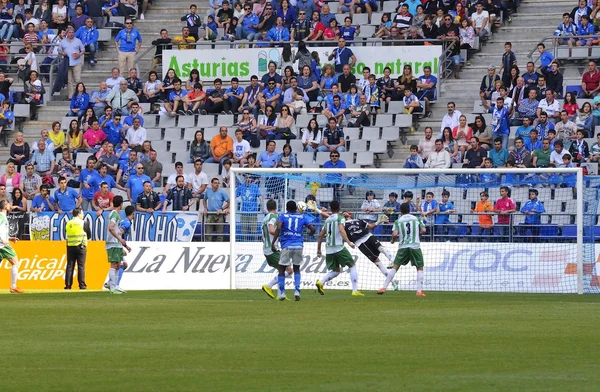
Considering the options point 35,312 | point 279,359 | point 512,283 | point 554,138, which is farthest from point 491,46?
point 279,359

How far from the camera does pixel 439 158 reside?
3091cm

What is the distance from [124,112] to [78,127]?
1502 mm

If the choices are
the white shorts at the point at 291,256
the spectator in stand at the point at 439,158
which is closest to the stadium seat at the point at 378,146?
the spectator in stand at the point at 439,158

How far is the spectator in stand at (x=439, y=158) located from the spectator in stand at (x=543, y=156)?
2.19 meters

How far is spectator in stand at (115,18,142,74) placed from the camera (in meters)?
38.3

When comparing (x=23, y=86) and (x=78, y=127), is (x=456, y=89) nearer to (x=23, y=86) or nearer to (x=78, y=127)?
(x=78, y=127)

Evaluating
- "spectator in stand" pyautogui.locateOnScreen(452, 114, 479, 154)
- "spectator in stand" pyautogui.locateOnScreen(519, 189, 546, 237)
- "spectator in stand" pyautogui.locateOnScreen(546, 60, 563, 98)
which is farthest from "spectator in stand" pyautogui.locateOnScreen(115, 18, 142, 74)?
"spectator in stand" pyautogui.locateOnScreen(519, 189, 546, 237)

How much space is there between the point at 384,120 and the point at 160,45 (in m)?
8.36

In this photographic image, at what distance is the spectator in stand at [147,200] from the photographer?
3116cm

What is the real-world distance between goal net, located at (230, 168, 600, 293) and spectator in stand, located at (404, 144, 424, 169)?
183 cm

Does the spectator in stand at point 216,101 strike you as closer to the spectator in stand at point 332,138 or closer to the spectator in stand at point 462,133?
the spectator in stand at point 332,138

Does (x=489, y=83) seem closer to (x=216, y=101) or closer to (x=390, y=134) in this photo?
(x=390, y=134)

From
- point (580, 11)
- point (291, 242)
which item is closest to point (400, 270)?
point (291, 242)

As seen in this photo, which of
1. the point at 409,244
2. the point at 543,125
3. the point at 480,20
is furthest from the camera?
the point at 480,20
